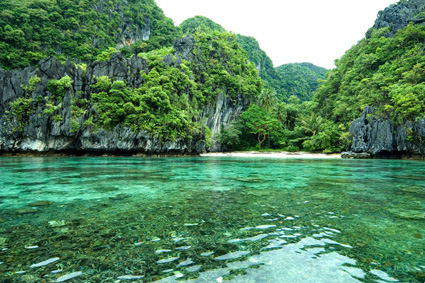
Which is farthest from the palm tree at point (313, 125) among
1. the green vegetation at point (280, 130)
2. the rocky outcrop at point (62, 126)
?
the rocky outcrop at point (62, 126)

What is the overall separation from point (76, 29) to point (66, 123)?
41.5 metres

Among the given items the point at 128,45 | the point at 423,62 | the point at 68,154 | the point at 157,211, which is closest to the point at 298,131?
the point at 423,62

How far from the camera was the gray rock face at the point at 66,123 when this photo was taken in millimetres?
29016

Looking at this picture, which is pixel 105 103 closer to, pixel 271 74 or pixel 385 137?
pixel 385 137

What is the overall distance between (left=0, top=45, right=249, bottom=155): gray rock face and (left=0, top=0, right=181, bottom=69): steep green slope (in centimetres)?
1749

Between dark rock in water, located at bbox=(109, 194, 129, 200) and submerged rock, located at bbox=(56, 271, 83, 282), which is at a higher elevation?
submerged rock, located at bbox=(56, 271, 83, 282)

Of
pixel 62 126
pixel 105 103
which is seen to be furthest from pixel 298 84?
pixel 62 126

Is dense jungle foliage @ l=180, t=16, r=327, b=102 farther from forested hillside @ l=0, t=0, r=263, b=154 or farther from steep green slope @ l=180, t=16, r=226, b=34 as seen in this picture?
forested hillside @ l=0, t=0, r=263, b=154

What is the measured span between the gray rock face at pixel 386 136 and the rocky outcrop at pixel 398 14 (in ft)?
108

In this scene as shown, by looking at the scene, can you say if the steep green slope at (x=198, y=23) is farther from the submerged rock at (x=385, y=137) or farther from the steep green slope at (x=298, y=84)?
the submerged rock at (x=385, y=137)

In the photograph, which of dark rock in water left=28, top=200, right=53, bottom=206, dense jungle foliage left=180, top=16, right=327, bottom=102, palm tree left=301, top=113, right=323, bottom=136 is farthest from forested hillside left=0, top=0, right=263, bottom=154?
dense jungle foliage left=180, top=16, right=327, bottom=102

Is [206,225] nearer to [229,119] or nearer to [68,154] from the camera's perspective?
[68,154]

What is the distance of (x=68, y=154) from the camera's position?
31391 millimetres

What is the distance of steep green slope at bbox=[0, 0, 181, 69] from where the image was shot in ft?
144
